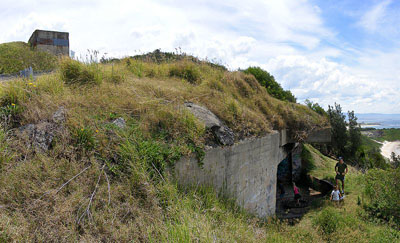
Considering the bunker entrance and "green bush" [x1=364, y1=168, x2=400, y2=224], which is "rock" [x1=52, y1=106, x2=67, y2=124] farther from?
"green bush" [x1=364, y1=168, x2=400, y2=224]

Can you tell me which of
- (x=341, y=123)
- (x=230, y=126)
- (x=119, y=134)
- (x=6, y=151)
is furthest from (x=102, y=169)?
(x=341, y=123)

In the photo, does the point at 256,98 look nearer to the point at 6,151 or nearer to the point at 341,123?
the point at 6,151

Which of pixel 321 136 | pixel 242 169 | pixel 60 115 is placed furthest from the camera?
pixel 321 136

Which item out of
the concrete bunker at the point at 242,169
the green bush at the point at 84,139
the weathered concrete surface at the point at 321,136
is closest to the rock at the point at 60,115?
the green bush at the point at 84,139

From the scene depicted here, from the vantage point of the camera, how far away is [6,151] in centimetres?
376

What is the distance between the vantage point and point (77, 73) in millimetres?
6281

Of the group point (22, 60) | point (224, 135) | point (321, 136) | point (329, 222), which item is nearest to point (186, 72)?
point (224, 135)

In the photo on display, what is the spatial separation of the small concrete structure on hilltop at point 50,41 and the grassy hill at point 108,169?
715 cm

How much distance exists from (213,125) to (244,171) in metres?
1.68

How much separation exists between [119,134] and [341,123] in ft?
77.7

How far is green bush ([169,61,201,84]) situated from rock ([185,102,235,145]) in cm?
284

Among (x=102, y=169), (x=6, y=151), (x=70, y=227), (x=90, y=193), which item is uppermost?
(x=6, y=151)

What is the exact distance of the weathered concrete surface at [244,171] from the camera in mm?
5081

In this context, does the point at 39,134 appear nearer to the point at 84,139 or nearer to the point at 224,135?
the point at 84,139
